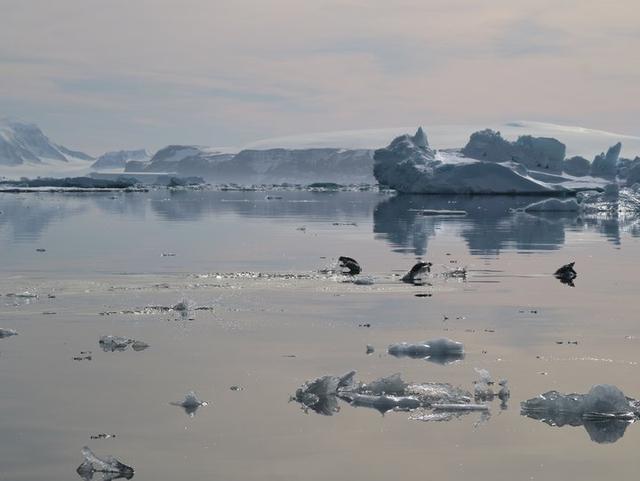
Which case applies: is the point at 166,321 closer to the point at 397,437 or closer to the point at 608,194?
the point at 397,437

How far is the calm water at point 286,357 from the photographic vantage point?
7.03 metres

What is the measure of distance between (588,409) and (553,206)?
40.6 m

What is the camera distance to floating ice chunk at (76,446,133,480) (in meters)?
6.59

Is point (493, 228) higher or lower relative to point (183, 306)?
lower

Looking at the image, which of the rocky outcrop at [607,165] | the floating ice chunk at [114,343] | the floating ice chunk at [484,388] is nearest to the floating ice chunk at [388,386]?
the floating ice chunk at [484,388]

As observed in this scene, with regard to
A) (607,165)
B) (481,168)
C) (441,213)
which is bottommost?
(441,213)

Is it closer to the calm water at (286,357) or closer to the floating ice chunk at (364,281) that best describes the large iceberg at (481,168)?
the calm water at (286,357)

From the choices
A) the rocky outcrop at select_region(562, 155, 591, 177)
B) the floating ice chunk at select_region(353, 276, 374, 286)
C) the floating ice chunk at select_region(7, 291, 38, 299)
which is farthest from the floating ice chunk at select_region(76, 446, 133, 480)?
the rocky outcrop at select_region(562, 155, 591, 177)

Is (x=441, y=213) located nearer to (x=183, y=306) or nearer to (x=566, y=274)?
(x=566, y=274)

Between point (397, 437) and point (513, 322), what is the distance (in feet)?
18.8

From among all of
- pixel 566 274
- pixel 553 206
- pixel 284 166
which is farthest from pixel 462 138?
pixel 566 274

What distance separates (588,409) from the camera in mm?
8195

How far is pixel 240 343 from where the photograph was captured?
11195 mm

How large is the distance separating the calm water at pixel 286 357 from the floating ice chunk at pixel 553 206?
77.0 ft
